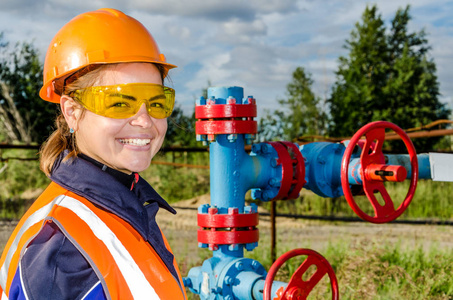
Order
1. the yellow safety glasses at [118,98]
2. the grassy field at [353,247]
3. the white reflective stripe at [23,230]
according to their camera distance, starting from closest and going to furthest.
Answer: the white reflective stripe at [23,230]
the yellow safety glasses at [118,98]
the grassy field at [353,247]

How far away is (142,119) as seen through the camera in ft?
4.37

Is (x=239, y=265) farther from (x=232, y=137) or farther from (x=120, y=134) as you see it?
(x=120, y=134)

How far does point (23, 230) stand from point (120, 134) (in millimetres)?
329

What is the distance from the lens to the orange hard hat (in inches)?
52.3

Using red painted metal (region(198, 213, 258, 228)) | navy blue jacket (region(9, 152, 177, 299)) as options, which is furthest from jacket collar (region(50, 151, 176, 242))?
red painted metal (region(198, 213, 258, 228))

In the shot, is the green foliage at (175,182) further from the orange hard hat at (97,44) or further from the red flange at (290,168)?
the orange hard hat at (97,44)

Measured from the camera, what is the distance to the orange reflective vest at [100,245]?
1109 mm

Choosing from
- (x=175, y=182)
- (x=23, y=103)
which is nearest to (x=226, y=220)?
(x=175, y=182)

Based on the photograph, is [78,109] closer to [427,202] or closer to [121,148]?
[121,148]

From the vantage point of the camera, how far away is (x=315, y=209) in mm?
8805

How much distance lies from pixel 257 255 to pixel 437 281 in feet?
5.53

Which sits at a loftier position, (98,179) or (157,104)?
(157,104)

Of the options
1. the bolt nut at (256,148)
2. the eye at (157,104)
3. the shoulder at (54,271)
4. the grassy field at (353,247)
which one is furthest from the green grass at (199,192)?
the shoulder at (54,271)

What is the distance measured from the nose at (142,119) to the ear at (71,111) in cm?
15
